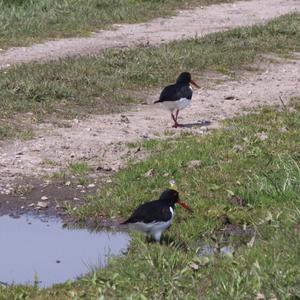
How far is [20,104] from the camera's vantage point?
41.8 ft

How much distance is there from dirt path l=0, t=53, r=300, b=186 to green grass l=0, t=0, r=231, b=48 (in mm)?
4555

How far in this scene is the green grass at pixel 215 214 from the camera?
6754mm

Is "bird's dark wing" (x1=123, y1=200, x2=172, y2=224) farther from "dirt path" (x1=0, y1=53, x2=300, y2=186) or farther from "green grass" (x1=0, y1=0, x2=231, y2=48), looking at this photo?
"green grass" (x1=0, y1=0, x2=231, y2=48)

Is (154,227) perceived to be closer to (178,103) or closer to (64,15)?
(178,103)

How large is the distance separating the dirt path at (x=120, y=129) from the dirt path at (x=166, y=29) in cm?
334

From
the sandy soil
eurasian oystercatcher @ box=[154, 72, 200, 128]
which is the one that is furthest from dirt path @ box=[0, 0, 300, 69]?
eurasian oystercatcher @ box=[154, 72, 200, 128]

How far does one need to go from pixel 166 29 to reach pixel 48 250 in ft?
41.6

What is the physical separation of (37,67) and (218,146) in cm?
482

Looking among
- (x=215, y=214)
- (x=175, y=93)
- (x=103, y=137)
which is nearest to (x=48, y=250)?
(x=215, y=214)

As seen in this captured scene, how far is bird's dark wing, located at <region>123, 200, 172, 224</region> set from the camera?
810cm

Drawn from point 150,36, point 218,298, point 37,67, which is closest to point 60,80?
point 37,67

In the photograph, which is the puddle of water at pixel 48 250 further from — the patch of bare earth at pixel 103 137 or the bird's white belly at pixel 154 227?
the patch of bare earth at pixel 103 137

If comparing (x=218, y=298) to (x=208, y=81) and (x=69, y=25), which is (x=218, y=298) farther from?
(x=69, y=25)

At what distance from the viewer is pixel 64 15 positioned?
20.6 metres
